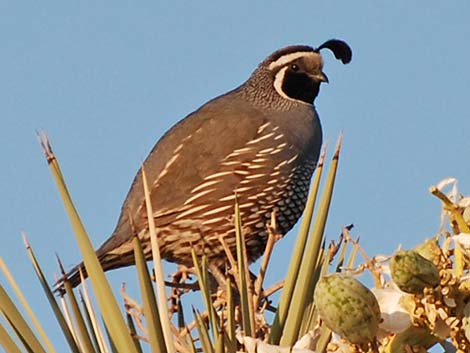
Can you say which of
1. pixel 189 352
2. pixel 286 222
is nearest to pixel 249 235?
pixel 286 222

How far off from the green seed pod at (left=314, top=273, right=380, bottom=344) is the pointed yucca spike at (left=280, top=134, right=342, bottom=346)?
629mm

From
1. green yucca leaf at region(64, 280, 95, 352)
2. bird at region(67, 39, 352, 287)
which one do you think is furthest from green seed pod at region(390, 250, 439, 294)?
bird at region(67, 39, 352, 287)

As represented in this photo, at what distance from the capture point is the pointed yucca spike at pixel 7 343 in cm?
173

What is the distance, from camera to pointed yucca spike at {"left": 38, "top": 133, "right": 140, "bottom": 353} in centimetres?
171

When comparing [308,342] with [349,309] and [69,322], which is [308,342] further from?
[69,322]

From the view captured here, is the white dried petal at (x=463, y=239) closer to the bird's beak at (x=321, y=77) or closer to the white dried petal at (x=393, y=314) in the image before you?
the white dried petal at (x=393, y=314)

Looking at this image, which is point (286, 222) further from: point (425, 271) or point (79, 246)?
point (425, 271)

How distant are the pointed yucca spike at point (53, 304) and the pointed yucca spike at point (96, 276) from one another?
0.11 metres

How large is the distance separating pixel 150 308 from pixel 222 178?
522 centimetres

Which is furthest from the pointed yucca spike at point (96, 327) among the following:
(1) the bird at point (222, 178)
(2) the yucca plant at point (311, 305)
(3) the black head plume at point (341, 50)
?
(3) the black head plume at point (341, 50)

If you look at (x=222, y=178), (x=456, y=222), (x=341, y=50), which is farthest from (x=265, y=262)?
(x=341, y=50)

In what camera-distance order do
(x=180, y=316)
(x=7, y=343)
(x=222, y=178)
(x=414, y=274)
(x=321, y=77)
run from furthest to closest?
(x=321, y=77)
(x=222, y=178)
(x=180, y=316)
(x=7, y=343)
(x=414, y=274)

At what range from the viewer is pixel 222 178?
269 inches

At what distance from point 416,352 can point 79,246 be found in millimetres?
775
